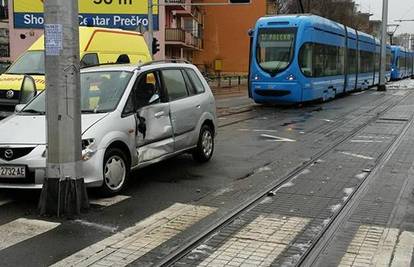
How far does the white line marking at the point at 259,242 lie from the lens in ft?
17.3

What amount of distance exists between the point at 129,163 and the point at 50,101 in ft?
5.35

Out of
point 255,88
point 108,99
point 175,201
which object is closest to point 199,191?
point 175,201

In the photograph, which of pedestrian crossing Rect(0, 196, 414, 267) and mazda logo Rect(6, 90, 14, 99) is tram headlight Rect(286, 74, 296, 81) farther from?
pedestrian crossing Rect(0, 196, 414, 267)

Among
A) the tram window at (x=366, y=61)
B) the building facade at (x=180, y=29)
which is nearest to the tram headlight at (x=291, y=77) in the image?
the tram window at (x=366, y=61)

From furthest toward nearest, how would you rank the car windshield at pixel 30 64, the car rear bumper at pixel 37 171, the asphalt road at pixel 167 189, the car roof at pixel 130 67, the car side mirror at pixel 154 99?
the car windshield at pixel 30 64
the car roof at pixel 130 67
the car side mirror at pixel 154 99
the car rear bumper at pixel 37 171
the asphalt road at pixel 167 189

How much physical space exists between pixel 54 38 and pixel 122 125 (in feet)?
5.35

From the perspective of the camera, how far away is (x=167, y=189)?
8.15 meters

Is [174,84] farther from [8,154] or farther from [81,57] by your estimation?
[81,57]

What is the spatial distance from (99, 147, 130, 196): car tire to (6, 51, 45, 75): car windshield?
21.5ft

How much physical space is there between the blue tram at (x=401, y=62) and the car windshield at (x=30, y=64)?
149 ft

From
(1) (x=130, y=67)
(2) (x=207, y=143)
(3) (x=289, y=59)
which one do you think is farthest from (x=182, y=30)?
(1) (x=130, y=67)

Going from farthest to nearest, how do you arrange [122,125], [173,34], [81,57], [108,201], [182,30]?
[182,30] → [173,34] → [81,57] → [122,125] → [108,201]

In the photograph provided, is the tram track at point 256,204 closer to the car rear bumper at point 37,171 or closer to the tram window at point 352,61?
the car rear bumper at point 37,171

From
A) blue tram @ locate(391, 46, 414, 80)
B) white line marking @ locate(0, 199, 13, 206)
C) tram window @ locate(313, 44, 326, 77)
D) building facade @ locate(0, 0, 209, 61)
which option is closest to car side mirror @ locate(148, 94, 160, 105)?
white line marking @ locate(0, 199, 13, 206)
